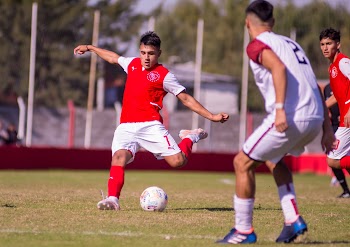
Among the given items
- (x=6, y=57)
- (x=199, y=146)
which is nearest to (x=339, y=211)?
(x=199, y=146)

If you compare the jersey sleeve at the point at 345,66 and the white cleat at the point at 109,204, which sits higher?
the jersey sleeve at the point at 345,66

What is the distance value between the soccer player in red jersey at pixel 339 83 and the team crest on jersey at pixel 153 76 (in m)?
2.94

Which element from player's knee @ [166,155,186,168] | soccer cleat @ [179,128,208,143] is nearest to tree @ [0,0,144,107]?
soccer cleat @ [179,128,208,143]

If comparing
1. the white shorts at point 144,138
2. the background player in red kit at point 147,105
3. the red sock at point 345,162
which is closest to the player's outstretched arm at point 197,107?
the background player in red kit at point 147,105

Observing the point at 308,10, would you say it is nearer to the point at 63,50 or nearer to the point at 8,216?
A: the point at 63,50

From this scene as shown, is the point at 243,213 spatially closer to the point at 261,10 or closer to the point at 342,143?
the point at 261,10

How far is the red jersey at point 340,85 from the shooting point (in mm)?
12758

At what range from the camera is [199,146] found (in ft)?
103

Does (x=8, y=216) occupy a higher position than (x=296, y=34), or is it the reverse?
(x=296, y=34)

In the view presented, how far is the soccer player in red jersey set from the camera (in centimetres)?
1270

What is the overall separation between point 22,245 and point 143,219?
2.45 m

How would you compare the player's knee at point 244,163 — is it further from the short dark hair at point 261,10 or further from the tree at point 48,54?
the tree at point 48,54

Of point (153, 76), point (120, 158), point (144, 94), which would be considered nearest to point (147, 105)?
point (144, 94)

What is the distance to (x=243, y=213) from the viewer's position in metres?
7.87
